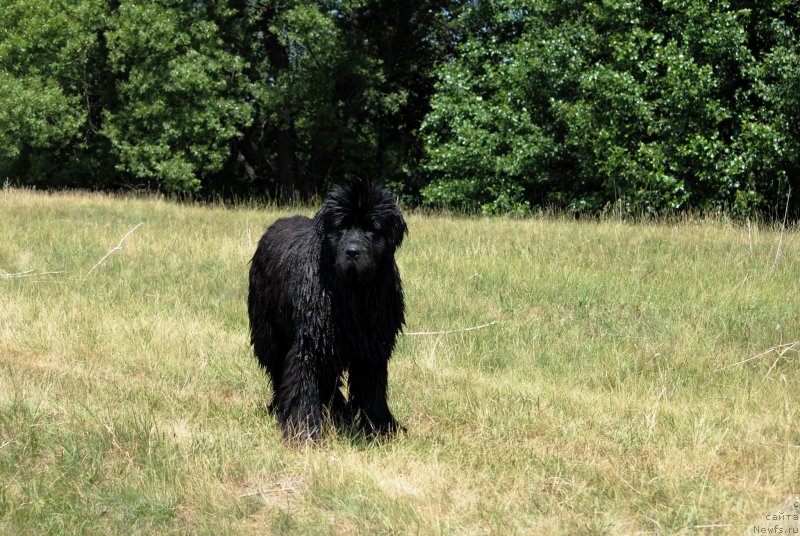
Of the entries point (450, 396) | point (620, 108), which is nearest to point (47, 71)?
point (620, 108)

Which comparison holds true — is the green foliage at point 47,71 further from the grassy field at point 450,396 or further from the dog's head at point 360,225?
the dog's head at point 360,225

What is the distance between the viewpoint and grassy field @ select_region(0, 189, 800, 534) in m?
4.39

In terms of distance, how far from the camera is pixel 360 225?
202 inches

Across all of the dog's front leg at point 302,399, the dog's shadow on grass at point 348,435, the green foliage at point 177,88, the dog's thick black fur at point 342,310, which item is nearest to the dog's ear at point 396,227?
the dog's thick black fur at point 342,310

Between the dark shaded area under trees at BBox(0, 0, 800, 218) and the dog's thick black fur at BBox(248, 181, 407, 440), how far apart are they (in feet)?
35.5

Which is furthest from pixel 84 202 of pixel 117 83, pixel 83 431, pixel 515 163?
pixel 83 431

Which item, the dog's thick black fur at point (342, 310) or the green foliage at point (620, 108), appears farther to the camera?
the green foliage at point (620, 108)

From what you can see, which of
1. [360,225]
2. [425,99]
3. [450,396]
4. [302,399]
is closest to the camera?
[360,225]

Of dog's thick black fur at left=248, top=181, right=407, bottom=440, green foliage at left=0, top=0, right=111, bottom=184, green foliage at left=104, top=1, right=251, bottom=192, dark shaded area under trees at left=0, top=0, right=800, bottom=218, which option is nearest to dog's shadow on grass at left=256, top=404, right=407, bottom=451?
dog's thick black fur at left=248, top=181, right=407, bottom=440

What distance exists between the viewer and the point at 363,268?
4996 millimetres

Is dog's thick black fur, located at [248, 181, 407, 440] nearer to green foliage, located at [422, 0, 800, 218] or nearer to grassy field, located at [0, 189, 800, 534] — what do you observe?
grassy field, located at [0, 189, 800, 534]

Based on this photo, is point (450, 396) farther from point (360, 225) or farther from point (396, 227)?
point (360, 225)

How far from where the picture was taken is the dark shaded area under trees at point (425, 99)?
1797cm

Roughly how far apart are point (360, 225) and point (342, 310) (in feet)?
1.99
